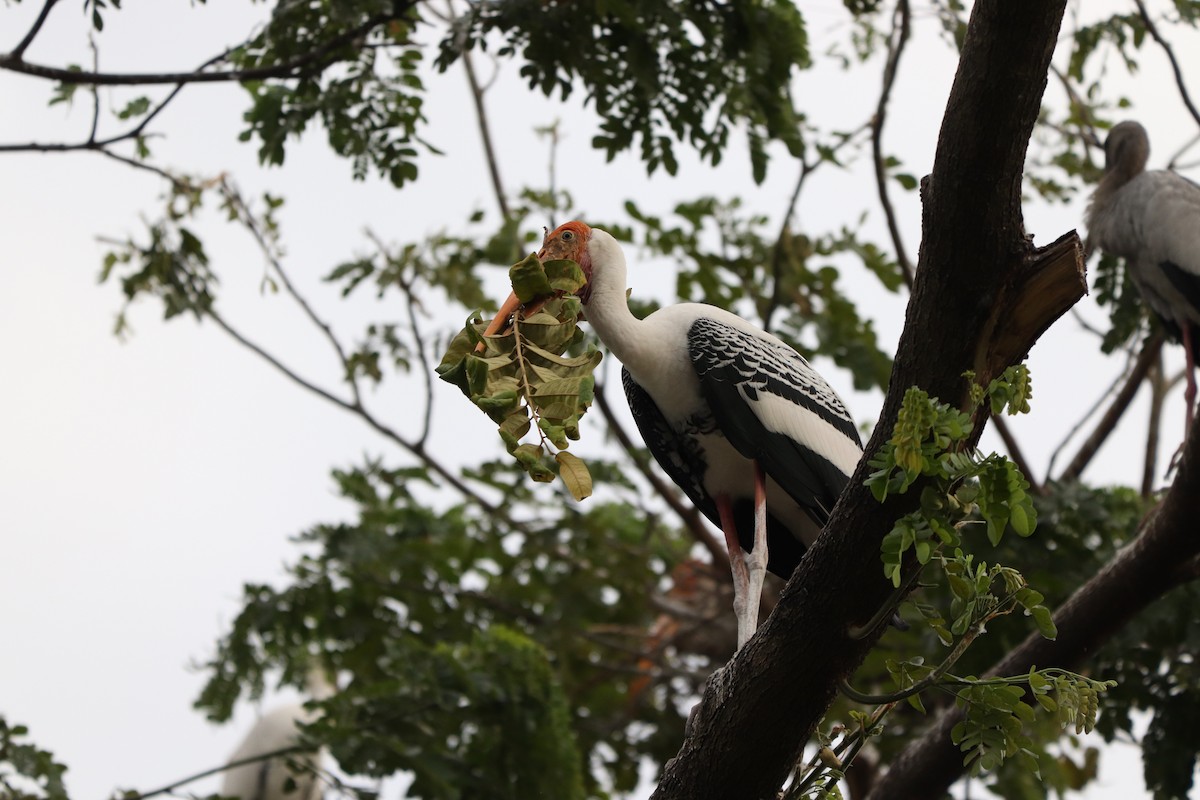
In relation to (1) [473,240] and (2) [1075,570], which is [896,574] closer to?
(2) [1075,570]

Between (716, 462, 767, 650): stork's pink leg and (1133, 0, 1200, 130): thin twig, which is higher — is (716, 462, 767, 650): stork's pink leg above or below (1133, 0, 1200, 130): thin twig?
below

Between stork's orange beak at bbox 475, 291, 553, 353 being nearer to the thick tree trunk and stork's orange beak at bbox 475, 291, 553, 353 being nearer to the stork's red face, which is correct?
the stork's red face

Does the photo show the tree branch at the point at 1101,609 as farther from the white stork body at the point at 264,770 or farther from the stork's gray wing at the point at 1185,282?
the white stork body at the point at 264,770

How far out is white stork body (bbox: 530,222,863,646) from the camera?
A: 13.5ft

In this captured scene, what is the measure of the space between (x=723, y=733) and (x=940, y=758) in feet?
7.36

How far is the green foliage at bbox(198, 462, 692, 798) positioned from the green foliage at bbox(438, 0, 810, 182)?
93.1 inches

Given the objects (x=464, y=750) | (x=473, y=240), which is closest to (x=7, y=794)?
(x=464, y=750)

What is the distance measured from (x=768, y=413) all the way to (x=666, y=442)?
0.45 metres

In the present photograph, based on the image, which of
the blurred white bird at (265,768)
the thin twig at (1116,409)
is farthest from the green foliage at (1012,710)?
the blurred white bird at (265,768)

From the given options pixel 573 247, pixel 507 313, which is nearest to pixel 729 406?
pixel 573 247

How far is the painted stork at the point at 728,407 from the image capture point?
4121mm

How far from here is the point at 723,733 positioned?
129 inches

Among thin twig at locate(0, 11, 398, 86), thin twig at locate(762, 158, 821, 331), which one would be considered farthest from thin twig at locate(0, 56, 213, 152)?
thin twig at locate(762, 158, 821, 331)

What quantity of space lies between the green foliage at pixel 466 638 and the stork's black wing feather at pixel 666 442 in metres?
1.84
